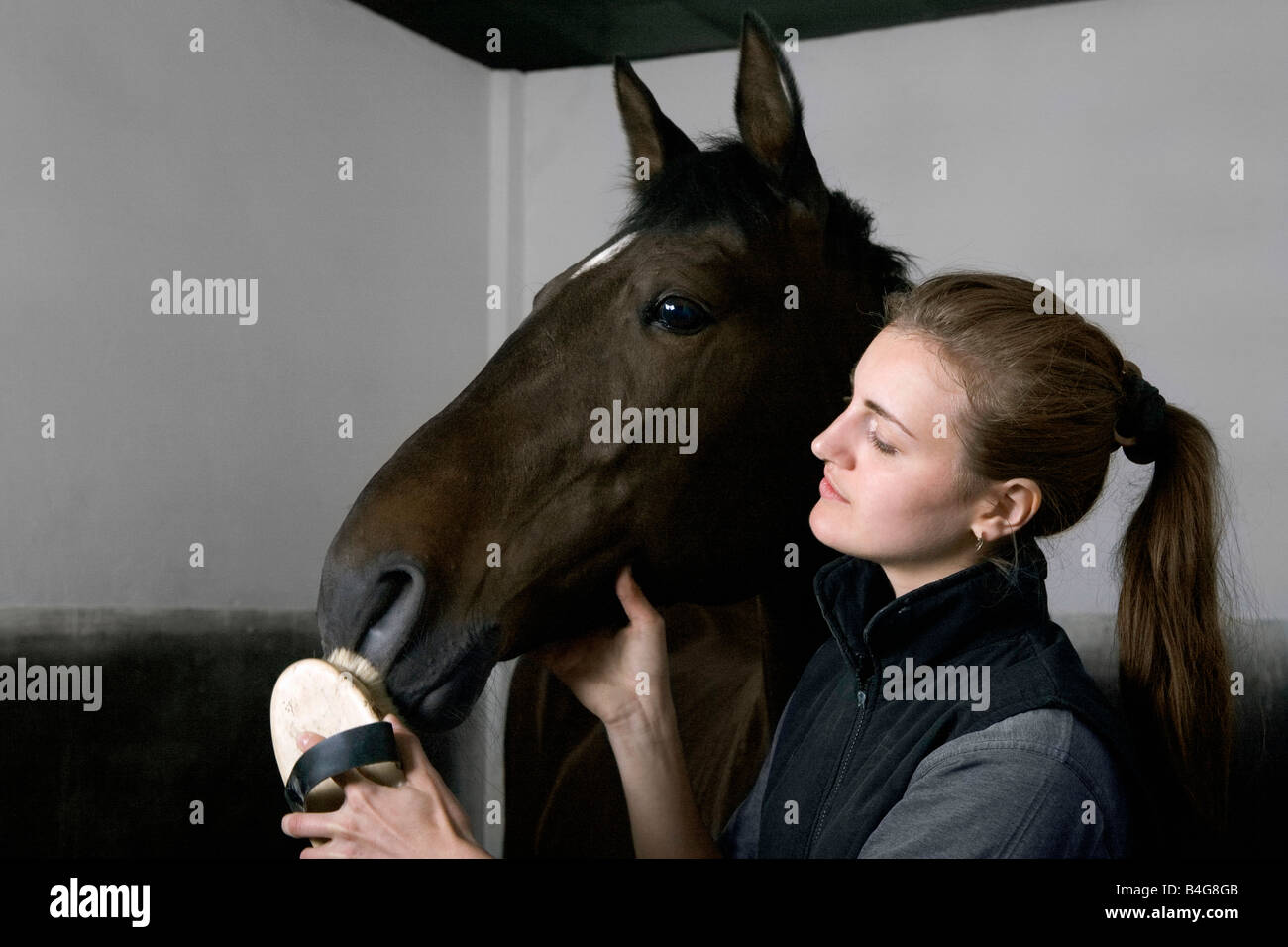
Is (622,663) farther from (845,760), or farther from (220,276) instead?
(220,276)

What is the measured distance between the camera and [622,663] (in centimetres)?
92

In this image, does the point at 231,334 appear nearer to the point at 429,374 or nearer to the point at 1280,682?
the point at 429,374

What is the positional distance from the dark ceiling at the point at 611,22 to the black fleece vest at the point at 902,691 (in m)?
0.89

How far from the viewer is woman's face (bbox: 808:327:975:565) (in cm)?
73

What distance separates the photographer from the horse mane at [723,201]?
1008 millimetres

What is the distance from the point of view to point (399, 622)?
0.86 meters

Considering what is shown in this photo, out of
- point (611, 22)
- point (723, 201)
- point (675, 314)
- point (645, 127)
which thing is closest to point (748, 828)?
point (675, 314)

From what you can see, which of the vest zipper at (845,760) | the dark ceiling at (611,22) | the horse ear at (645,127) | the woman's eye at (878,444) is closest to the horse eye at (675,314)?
the horse ear at (645,127)

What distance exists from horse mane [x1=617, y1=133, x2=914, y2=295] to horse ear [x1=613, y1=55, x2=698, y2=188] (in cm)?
6

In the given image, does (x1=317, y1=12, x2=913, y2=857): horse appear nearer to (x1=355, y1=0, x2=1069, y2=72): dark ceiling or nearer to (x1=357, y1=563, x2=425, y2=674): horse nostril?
(x1=357, y1=563, x2=425, y2=674): horse nostril

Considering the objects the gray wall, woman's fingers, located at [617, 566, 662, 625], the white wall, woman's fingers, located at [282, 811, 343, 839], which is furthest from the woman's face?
the white wall

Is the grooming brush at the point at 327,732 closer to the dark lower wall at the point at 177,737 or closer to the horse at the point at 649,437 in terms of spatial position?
the horse at the point at 649,437

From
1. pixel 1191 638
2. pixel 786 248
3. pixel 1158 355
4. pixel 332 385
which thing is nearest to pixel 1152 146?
pixel 1158 355
